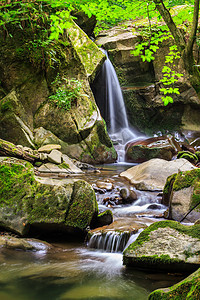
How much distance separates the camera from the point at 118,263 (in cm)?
329

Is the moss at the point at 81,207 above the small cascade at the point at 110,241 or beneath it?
above

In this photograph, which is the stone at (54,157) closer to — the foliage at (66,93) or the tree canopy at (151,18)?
the foliage at (66,93)

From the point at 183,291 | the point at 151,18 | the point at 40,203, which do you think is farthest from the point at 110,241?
the point at 151,18

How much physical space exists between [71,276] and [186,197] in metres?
2.45

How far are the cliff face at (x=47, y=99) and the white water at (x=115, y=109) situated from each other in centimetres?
315

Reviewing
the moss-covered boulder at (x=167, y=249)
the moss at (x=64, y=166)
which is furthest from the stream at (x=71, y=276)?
the moss at (x=64, y=166)

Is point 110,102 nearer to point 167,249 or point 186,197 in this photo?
point 186,197

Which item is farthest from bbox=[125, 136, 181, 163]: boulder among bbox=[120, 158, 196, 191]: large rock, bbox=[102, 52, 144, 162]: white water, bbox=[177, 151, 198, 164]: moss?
bbox=[120, 158, 196, 191]: large rock

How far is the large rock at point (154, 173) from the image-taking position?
6570mm

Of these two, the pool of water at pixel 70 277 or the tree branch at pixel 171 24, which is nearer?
the pool of water at pixel 70 277

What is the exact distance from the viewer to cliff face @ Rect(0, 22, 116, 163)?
899 cm

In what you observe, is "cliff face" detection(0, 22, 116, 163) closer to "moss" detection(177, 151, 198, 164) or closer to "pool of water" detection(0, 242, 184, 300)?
"moss" detection(177, 151, 198, 164)

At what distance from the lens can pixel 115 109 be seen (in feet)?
47.3

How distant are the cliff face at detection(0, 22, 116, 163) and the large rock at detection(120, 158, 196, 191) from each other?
295 cm
